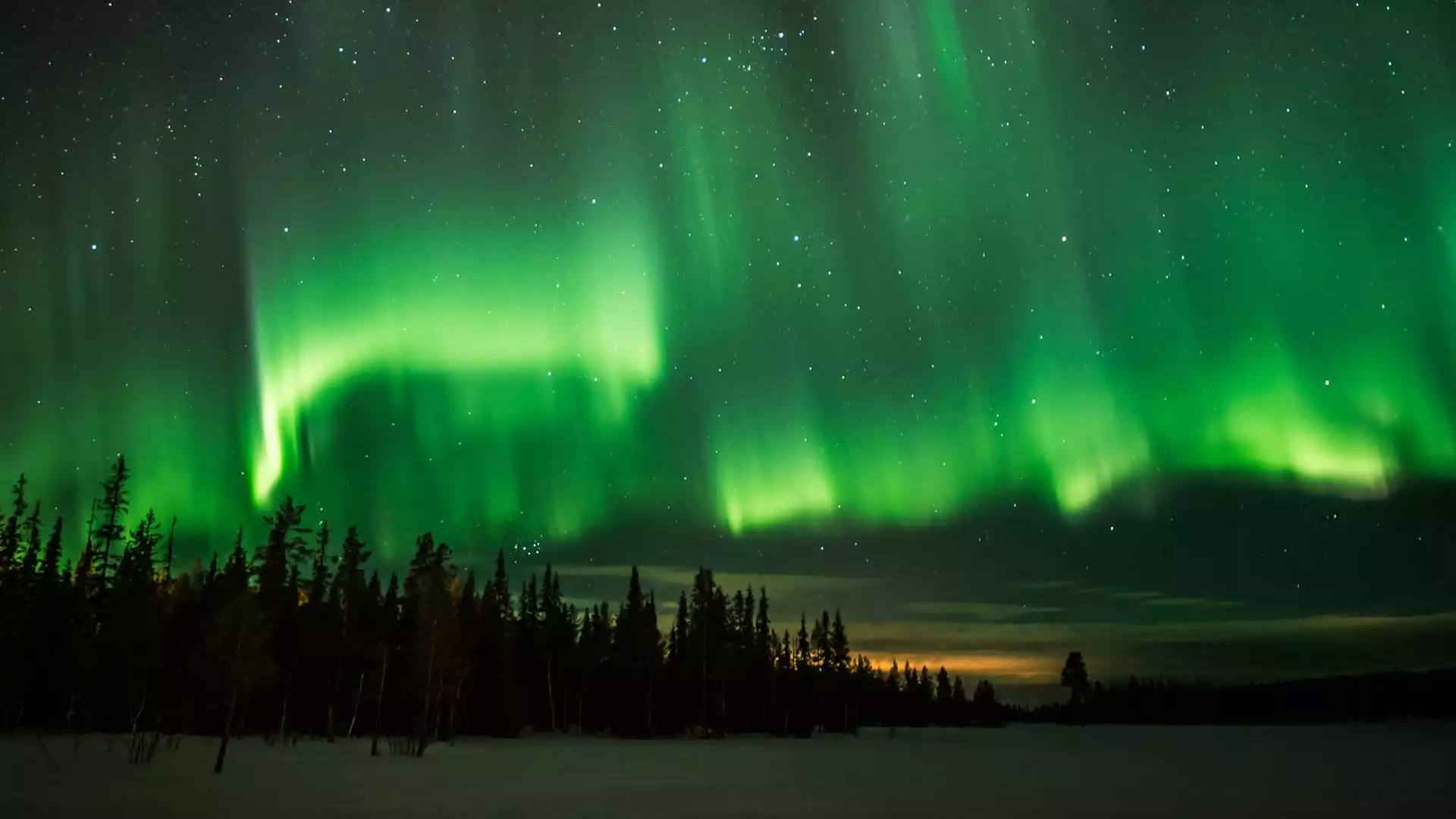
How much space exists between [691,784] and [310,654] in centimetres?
4551

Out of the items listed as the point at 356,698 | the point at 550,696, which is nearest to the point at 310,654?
the point at 356,698

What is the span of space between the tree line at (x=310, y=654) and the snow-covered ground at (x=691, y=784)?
3.80 metres

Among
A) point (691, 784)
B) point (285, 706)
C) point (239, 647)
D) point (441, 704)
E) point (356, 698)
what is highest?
point (239, 647)

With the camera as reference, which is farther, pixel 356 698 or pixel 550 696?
pixel 550 696

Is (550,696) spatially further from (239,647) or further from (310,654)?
(239,647)

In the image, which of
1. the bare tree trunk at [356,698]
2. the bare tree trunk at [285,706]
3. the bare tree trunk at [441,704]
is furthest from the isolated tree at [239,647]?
the bare tree trunk at [356,698]

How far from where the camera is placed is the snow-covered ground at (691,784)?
26531 mm

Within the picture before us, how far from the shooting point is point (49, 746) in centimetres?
4875

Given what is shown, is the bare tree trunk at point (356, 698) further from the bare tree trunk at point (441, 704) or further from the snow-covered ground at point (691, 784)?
the snow-covered ground at point (691, 784)

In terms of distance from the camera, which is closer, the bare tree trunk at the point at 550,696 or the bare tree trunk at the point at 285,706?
the bare tree trunk at the point at 285,706

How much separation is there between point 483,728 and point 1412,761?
234 feet

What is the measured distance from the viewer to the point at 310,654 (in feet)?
232

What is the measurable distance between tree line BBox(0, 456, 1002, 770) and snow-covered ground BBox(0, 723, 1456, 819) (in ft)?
12.5

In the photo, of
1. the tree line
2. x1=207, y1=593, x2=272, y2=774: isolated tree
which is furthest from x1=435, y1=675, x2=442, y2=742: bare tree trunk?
x1=207, y1=593, x2=272, y2=774: isolated tree
